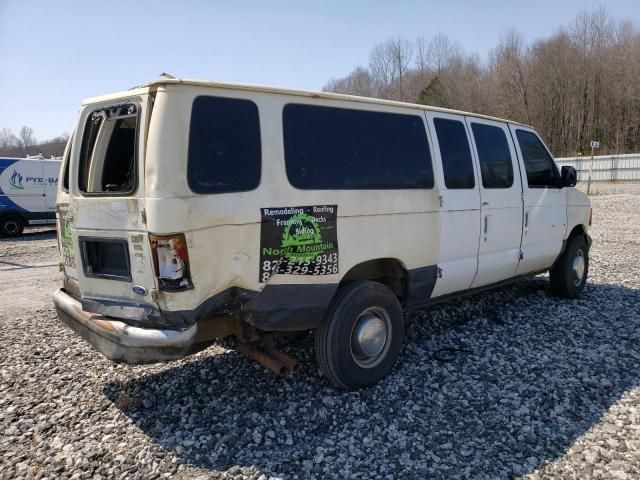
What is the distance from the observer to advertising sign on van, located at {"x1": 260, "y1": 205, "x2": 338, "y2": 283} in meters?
3.40

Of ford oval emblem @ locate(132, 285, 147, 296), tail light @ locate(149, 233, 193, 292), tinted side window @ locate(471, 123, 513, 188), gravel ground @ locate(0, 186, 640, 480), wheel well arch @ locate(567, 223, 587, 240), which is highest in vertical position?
tinted side window @ locate(471, 123, 513, 188)

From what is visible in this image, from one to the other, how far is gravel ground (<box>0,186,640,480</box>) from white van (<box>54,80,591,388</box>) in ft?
1.52

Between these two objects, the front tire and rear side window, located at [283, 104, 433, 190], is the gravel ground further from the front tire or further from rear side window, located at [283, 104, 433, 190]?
rear side window, located at [283, 104, 433, 190]

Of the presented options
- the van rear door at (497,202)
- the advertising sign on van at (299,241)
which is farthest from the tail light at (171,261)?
the van rear door at (497,202)

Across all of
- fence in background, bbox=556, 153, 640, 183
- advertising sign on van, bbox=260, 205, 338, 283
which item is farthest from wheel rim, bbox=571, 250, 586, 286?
fence in background, bbox=556, 153, 640, 183

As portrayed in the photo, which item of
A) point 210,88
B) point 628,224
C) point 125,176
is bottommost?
point 628,224

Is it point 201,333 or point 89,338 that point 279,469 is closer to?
point 201,333

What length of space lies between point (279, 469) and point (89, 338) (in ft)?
5.59

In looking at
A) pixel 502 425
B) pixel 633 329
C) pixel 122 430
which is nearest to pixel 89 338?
pixel 122 430

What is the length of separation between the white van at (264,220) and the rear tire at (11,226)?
15.3 m

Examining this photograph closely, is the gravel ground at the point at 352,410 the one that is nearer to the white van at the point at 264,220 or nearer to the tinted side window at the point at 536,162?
the white van at the point at 264,220

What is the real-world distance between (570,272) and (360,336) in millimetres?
4000

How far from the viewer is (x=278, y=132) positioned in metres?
3.50

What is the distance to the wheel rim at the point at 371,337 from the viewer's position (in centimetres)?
399
